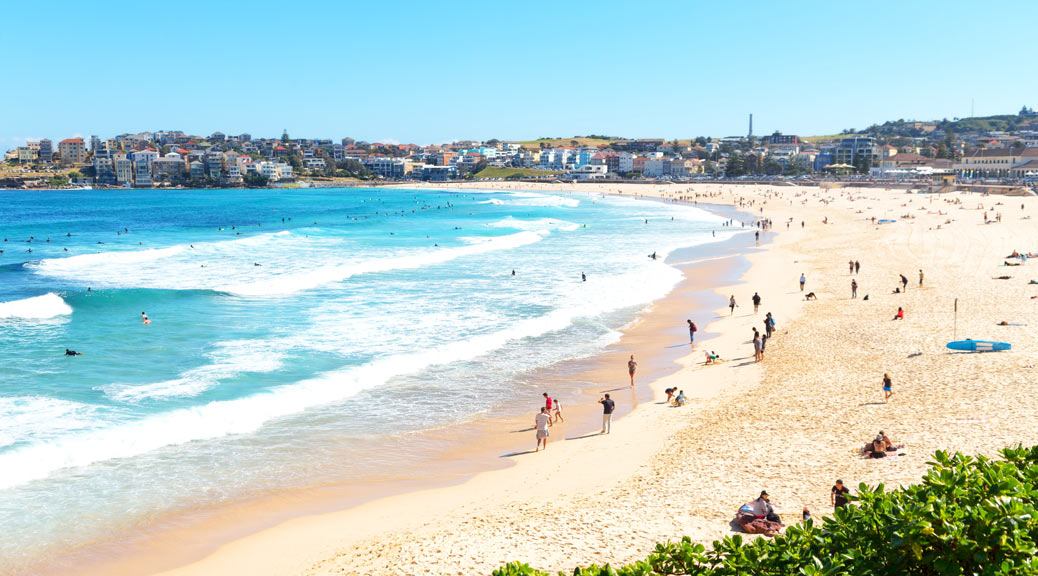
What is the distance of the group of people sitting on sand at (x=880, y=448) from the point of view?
42.2 feet

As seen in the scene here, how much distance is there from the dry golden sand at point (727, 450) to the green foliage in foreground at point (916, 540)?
3.23 metres

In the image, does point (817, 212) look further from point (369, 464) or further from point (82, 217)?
point (82, 217)

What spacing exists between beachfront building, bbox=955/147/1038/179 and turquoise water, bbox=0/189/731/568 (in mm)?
78389

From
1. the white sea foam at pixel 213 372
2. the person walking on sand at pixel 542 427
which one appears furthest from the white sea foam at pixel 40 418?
the person walking on sand at pixel 542 427

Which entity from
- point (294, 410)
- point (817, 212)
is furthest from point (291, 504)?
point (817, 212)

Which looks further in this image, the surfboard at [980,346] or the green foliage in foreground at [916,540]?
the surfboard at [980,346]

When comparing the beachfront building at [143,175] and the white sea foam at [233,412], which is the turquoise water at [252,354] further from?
the beachfront building at [143,175]

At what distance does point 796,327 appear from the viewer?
79.4 feet

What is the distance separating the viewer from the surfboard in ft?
62.9

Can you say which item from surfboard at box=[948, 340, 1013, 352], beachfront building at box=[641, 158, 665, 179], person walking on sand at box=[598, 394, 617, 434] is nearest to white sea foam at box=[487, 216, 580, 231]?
surfboard at box=[948, 340, 1013, 352]

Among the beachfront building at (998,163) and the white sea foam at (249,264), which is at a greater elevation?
the beachfront building at (998,163)

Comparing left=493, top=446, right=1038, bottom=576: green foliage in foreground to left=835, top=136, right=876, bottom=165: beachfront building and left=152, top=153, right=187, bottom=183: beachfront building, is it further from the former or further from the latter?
left=152, top=153, right=187, bottom=183: beachfront building

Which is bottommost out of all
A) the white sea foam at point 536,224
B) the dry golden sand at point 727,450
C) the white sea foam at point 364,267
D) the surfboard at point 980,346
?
the dry golden sand at point 727,450

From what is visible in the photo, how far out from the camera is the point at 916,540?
612cm
